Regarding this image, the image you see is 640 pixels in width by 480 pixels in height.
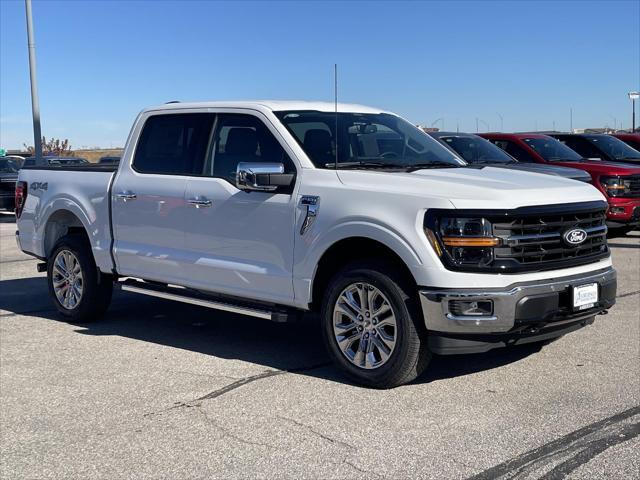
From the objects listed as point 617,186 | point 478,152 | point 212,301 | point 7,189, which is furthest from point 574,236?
point 7,189

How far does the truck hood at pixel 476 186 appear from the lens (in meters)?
5.24

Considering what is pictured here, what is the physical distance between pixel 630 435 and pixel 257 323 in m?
4.06

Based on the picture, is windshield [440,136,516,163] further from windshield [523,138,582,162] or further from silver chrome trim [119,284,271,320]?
silver chrome trim [119,284,271,320]

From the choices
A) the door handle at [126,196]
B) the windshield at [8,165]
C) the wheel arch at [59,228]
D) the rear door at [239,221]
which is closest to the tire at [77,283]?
the wheel arch at [59,228]

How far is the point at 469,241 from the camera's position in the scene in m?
5.18

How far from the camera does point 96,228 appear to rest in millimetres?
7676

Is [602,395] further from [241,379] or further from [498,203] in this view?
[241,379]

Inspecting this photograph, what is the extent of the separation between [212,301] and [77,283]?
6.44 feet

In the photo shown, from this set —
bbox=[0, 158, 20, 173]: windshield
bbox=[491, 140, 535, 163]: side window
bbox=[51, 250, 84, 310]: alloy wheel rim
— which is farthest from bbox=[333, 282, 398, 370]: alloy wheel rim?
bbox=[0, 158, 20, 173]: windshield

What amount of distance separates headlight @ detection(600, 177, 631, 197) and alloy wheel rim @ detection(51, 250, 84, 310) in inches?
342

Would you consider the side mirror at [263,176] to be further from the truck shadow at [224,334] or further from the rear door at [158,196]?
the truck shadow at [224,334]

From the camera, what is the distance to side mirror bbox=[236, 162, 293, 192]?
233 inches

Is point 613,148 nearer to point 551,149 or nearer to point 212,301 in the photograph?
point 551,149

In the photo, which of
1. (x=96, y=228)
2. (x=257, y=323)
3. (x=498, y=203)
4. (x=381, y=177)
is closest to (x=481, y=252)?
(x=498, y=203)
